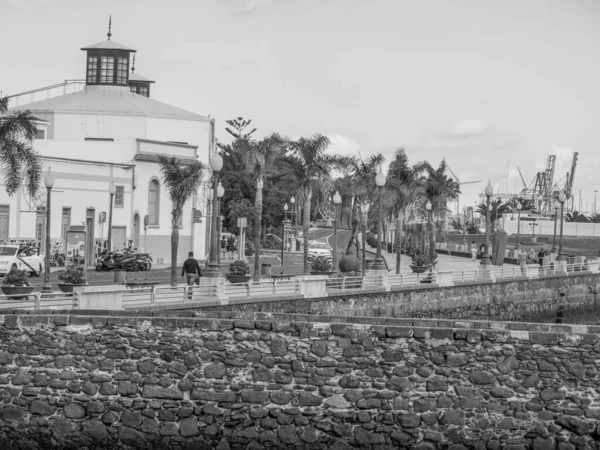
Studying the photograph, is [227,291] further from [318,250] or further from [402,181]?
[318,250]

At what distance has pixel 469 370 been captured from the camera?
13883 millimetres

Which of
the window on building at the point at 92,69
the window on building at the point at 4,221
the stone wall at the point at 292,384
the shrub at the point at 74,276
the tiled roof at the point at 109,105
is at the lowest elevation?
the stone wall at the point at 292,384

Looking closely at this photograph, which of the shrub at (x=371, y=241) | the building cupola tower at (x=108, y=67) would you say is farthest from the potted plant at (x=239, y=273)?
the shrub at (x=371, y=241)

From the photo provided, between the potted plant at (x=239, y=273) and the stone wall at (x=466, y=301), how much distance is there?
2.71m

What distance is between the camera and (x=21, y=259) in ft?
150

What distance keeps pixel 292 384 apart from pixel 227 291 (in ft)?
53.3

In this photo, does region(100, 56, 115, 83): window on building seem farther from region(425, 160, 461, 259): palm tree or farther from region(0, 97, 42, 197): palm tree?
region(0, 97, 42, 197): palm tree

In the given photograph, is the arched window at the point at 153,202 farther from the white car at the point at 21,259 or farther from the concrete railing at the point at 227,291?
the concrete railing at the point at 227,291

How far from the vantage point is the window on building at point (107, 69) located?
78.4 m

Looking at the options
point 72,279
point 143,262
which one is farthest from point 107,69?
point 72,279

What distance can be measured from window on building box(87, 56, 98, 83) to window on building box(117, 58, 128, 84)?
1538mm

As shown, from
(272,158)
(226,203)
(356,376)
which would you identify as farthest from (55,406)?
(226,203)

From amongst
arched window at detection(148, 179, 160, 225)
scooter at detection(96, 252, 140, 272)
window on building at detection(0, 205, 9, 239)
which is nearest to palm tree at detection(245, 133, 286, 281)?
scooter at detection(96, 252, 140, 272)

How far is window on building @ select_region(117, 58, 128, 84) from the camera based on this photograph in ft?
258
